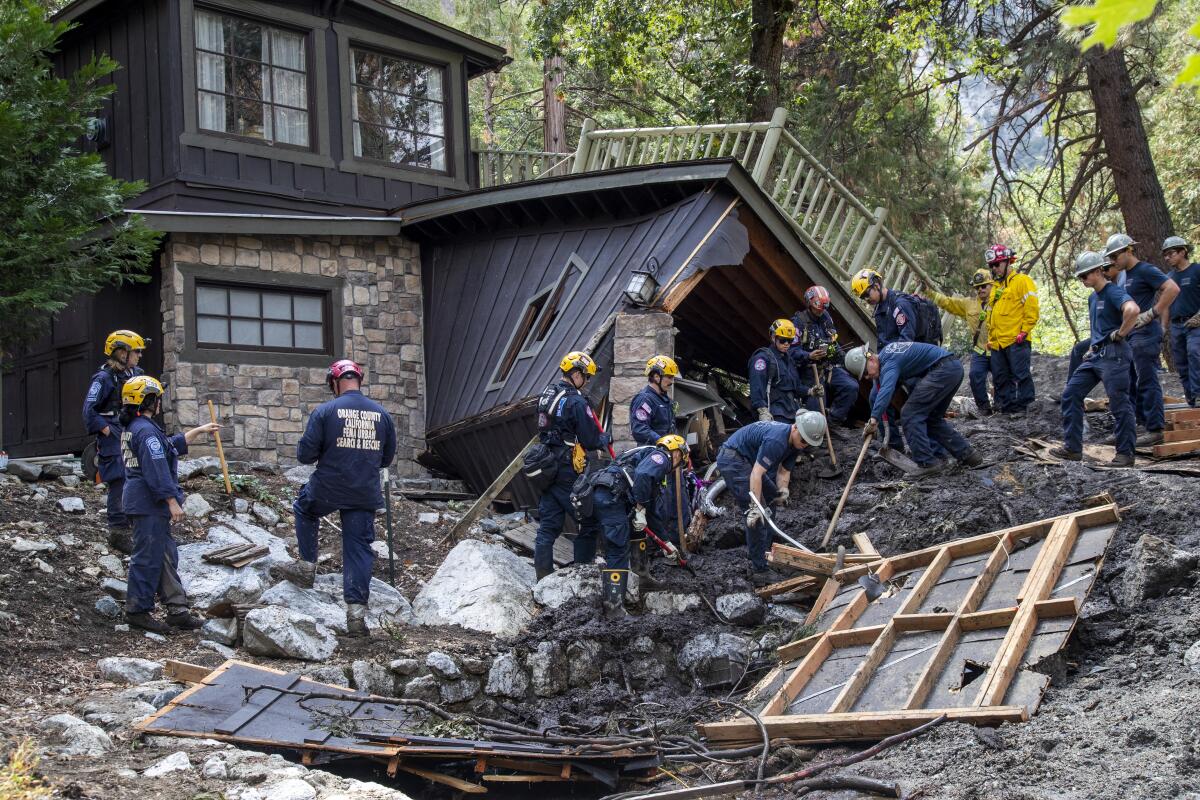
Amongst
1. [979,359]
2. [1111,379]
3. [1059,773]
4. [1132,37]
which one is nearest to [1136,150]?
[1132,37]

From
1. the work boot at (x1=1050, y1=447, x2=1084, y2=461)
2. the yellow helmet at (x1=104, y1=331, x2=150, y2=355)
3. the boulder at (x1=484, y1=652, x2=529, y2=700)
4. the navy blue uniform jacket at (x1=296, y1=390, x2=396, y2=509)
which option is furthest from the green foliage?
the work boot at (x1=1050, y1=447, x2=1084, y2=461)

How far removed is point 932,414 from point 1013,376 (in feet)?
6.56

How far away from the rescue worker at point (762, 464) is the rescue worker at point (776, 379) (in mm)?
1713

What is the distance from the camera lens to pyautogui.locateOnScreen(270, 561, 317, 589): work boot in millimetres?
8961

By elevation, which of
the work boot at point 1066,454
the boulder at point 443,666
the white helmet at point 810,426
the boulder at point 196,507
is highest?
the white helmet at point 810,426

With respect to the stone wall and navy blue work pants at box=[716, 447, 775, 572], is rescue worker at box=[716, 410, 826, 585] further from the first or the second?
the stone wall

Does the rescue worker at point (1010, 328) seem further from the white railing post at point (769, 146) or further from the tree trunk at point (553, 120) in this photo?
the tree trunk at point (553, 120)

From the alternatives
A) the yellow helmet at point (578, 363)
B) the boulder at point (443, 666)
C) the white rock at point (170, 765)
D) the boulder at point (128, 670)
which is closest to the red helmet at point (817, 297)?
the yellow helmet at point (578, 363)

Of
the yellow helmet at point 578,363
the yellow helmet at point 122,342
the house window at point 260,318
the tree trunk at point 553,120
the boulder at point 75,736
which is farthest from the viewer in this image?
the tree trunk at point 553,120

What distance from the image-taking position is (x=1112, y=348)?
964cm

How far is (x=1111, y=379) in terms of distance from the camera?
963cm

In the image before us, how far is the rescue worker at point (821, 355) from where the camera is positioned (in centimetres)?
1270

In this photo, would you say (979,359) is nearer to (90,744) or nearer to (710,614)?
(710,614)

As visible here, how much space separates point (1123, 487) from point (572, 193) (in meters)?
6.54
